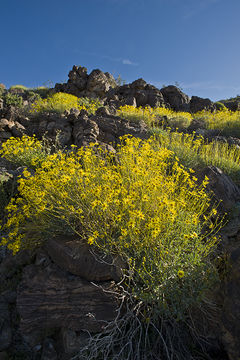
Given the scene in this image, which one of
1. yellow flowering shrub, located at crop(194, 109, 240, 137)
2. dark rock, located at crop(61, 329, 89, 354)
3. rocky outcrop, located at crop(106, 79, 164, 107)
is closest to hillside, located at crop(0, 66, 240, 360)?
dark rock, located at crop(61, 329, 89, 354)

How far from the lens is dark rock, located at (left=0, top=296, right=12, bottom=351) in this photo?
2451mm

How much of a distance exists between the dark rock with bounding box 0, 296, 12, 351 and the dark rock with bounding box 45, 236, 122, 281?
846mm

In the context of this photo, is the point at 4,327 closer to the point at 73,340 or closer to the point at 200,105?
the point at 73,340

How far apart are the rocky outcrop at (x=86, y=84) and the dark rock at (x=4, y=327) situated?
18308 mm

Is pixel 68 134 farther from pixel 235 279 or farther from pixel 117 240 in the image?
pixel 235 279

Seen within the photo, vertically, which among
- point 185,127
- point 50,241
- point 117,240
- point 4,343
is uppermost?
point 185,127

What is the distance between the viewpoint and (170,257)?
2.42 meters

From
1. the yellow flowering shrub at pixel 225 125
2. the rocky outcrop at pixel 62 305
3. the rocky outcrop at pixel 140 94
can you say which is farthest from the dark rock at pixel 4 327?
the rocky outcrop at pixel 140 94

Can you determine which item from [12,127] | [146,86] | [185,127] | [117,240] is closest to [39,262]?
[117,240]

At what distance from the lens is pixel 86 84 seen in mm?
19375

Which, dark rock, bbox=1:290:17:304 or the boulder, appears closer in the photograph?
the boulder

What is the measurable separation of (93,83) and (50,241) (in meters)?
18.4

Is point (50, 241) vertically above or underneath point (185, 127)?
underneath

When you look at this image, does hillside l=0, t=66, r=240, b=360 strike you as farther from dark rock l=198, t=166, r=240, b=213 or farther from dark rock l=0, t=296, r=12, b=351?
dark rock l=198, t=166, r=240, b=213
